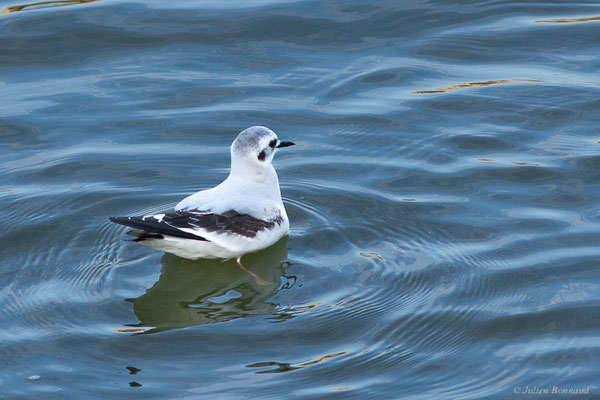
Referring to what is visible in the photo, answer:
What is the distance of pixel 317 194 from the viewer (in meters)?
9.16

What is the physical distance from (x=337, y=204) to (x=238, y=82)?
3154mm

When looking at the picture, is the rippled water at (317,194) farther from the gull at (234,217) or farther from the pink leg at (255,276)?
the gull at (234,217)

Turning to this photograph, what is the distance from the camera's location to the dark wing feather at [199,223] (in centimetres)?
724

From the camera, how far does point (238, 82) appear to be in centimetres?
1148

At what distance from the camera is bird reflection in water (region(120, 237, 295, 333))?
23.9ft

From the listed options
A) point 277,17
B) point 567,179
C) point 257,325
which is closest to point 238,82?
point 277,17

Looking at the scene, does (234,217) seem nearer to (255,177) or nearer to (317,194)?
(255,177)

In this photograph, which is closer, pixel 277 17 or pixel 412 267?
pixel 412 267

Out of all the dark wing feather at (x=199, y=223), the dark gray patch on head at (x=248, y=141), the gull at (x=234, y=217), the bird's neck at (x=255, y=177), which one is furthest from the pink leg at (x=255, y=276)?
the dark gray patch on head at (x=248, y=141)

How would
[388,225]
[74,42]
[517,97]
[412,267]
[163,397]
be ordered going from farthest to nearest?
[74,42]
[517,97]
[388,225]
[412,267]
[163,397]

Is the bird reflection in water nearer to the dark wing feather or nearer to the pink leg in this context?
the pink leg

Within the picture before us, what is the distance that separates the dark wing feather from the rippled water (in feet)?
1.31

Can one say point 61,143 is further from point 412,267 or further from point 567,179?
point 567,179

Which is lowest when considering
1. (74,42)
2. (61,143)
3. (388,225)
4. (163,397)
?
(163,397)
